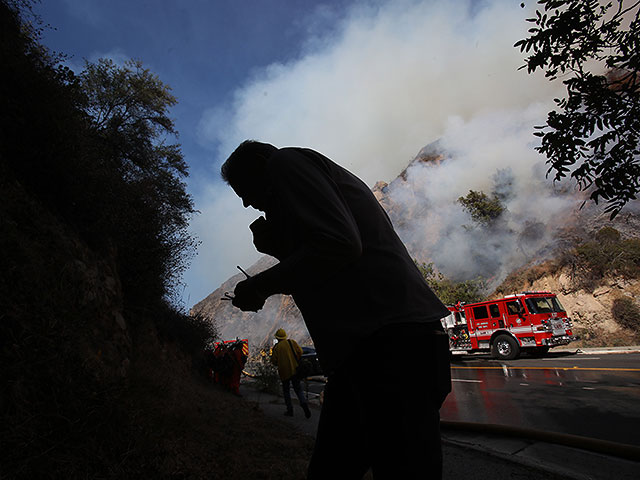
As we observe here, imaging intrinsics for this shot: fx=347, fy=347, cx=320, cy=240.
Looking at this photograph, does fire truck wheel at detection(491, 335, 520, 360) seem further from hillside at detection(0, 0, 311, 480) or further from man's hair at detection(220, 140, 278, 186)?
man's hair at detection(220, 140, 278, 186)

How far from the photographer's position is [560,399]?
5832 millimetres

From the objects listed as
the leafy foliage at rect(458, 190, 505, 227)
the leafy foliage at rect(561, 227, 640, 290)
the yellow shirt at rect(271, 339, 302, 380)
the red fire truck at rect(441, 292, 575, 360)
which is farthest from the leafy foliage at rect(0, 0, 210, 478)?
the leafy foliage at rect(458, 190, 505, 227)

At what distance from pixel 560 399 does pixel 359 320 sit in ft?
22.0

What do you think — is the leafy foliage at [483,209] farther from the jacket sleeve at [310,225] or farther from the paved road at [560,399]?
the jacket sleeve at [310,225]

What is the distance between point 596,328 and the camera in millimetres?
16719

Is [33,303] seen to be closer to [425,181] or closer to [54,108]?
[54,108]

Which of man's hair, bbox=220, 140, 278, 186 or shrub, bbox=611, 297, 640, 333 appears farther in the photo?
shrub, bbox=611, 297, 640, 333

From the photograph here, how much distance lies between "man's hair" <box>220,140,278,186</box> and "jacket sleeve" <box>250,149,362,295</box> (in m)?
0.29

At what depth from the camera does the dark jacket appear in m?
0.96

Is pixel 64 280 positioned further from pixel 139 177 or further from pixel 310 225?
pixel 139 177

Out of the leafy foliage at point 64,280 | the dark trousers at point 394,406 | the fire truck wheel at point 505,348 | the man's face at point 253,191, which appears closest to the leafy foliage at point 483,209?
the fire truck wheel at point 505,348

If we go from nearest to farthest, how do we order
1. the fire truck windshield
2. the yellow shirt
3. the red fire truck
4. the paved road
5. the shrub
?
the paved road
the yellow shirt
the red fire truck
the fire truck windshield
the shrub

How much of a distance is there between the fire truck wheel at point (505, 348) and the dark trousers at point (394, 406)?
556 inches

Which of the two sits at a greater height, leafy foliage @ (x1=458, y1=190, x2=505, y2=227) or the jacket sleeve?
leafy foliage @ (x1=458, y1=190, x2=505, y2=227)
